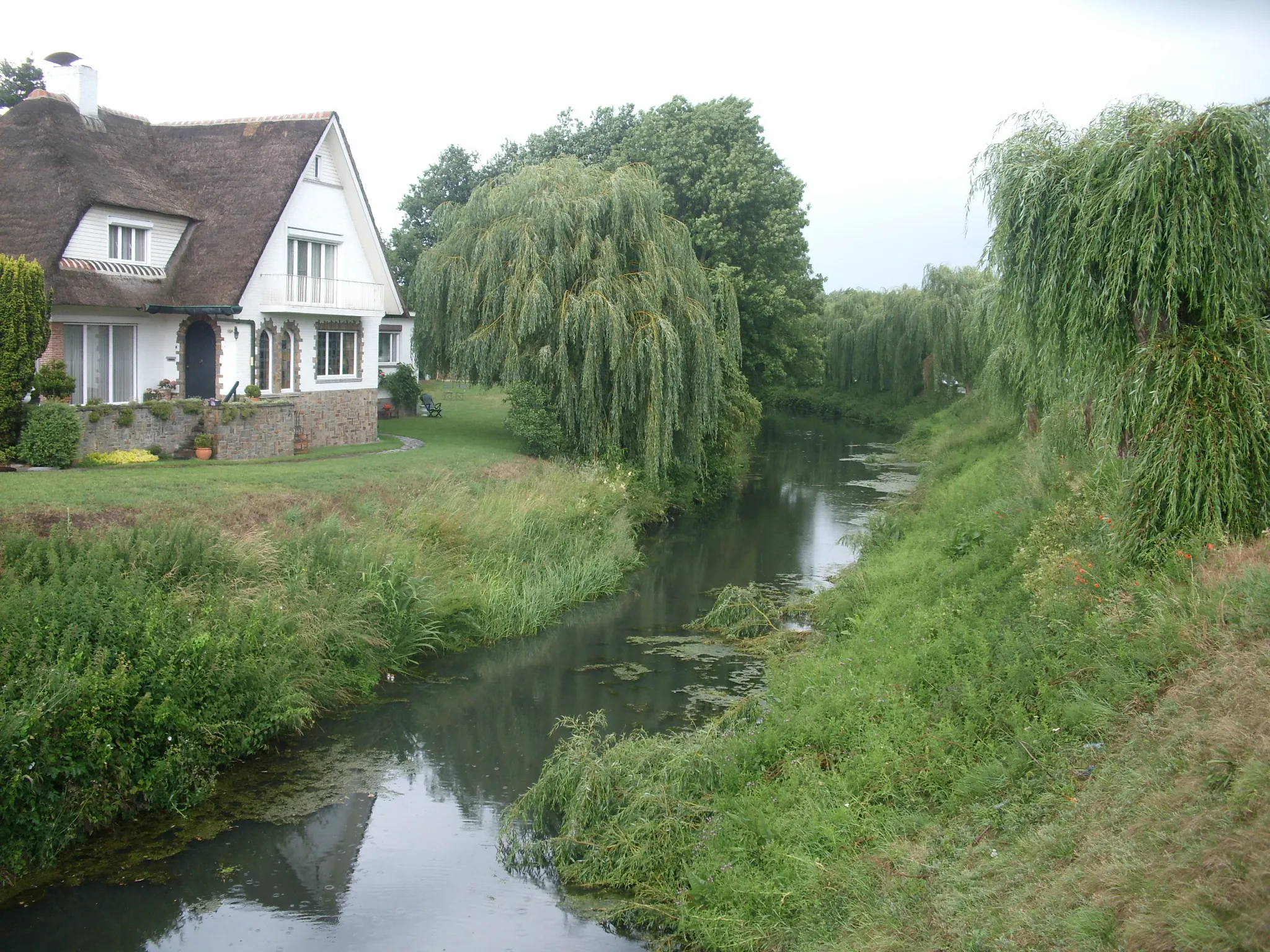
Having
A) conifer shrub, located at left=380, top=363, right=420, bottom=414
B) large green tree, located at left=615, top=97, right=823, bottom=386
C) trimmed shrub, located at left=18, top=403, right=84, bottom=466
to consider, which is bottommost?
trimmed shrub, located at left=18, top=403, right=84, bottom=466

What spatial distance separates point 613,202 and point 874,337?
28.2 metres

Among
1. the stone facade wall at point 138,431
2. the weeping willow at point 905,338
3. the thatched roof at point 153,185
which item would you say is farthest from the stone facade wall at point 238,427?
the weeping willow at point 905,338

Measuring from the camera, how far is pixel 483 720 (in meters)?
13.1

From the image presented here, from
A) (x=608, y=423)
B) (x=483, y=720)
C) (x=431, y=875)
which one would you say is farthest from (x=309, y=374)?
(x=431, y=875)

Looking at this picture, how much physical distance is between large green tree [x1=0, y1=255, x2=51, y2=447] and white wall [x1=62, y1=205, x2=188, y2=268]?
3176mm

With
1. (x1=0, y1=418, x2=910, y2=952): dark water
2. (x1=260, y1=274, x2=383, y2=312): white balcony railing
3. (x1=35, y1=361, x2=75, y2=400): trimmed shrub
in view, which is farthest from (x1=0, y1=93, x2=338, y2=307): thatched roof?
(x1=0, y1=418, x2=910, y2=952): dark water

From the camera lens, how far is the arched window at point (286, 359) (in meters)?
24.2

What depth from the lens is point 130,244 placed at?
21750 mm

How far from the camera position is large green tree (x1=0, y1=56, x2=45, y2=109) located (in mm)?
36312

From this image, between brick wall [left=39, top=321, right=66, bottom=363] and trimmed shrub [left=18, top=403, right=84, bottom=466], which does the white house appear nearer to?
→ brick wall [left=39, top=321, right=66, bottom=363]

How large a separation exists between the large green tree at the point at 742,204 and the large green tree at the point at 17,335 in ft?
65.1

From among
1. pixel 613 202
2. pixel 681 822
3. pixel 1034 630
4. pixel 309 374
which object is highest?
pixel 613 202

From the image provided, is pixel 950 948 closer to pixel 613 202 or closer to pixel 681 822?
pixel 681 822

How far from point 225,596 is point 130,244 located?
12.5 metres
